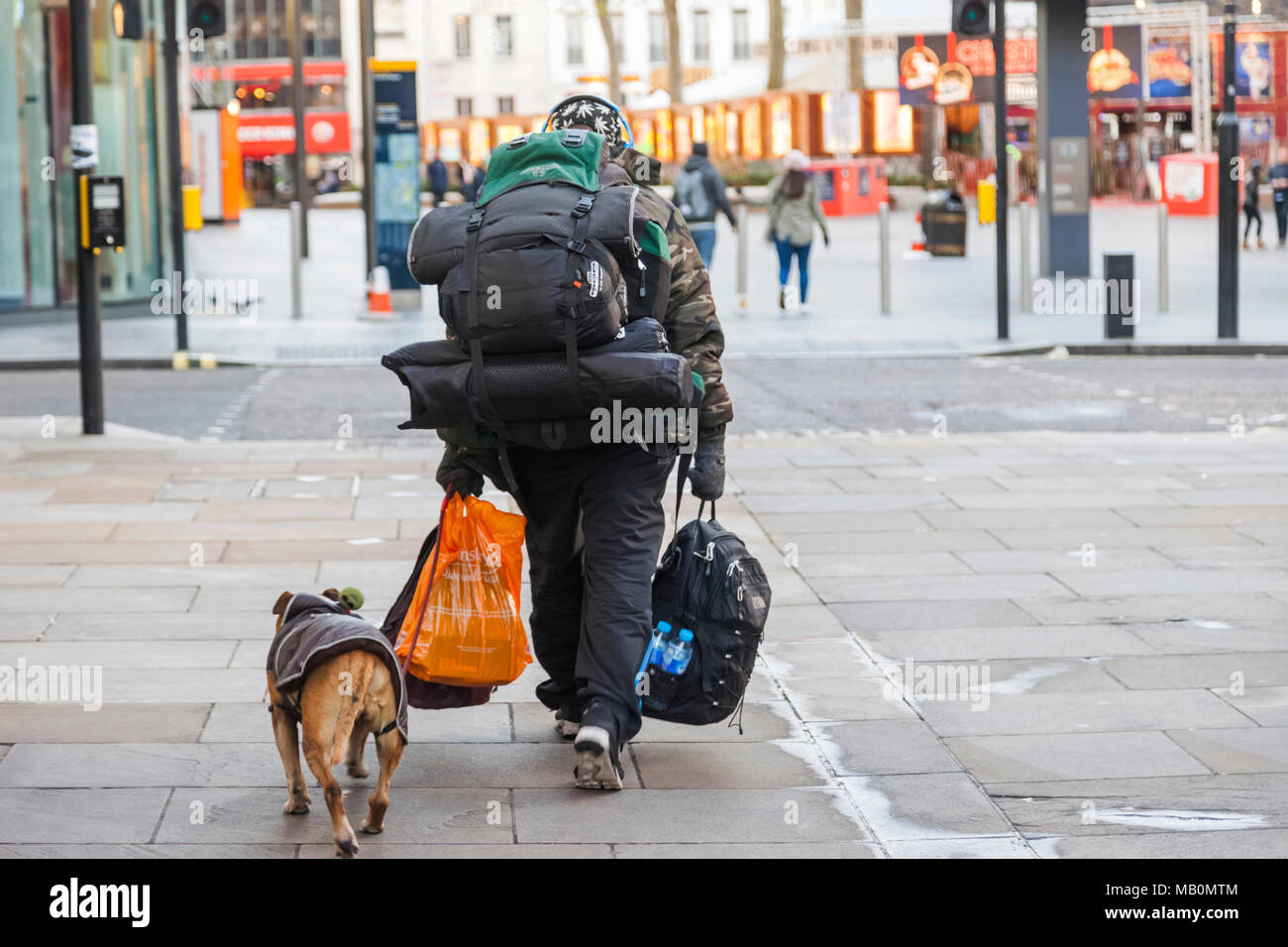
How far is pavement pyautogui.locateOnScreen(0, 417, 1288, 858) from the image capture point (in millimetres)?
4480

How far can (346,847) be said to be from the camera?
13.8 feet

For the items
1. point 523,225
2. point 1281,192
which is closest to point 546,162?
point 523,225

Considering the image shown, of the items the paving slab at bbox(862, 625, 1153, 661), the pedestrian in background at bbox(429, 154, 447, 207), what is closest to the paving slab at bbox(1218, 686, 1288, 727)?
the paving slab at bbox(862, 625, 1153, 661)

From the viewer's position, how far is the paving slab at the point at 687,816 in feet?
14.5

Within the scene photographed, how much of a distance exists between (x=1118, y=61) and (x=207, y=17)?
21481 millimetres

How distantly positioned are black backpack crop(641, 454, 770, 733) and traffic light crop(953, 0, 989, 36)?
12.1 m

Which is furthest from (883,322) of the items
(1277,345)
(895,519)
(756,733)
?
(756,733)

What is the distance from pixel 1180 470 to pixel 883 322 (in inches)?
360

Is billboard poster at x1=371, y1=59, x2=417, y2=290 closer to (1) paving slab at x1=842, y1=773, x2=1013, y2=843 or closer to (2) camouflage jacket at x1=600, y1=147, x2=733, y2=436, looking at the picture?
(2) camouflage jacket at x1=600, y1=147, x2=733, y2=436

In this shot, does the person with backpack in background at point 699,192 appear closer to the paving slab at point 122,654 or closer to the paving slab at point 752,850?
the paving slab at point 122,654

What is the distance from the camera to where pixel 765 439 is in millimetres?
11539

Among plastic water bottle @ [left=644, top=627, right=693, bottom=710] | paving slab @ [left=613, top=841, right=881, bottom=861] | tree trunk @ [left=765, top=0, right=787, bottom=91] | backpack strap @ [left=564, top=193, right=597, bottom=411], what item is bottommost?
paving slab @ [left=613, top=841, right=881, bottom=861]

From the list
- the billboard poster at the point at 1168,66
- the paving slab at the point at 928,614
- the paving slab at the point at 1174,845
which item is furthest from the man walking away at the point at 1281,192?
the paving slab at the point at 1174,845
